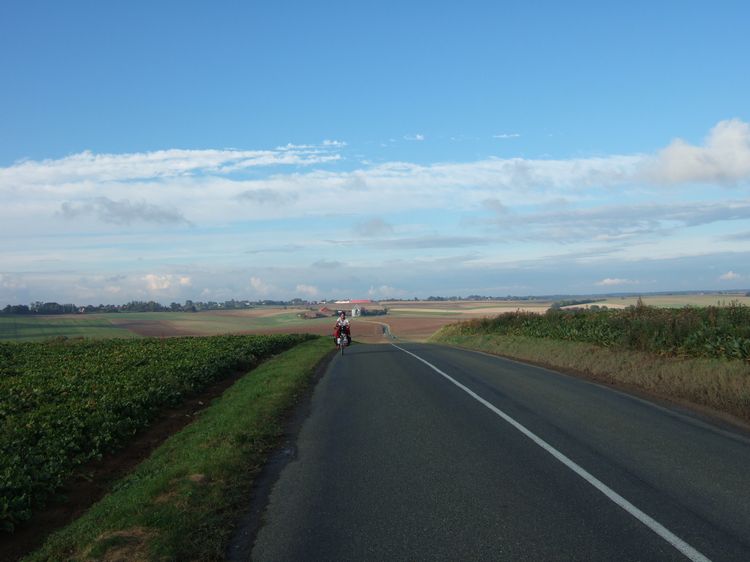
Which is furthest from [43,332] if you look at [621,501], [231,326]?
[621,501]

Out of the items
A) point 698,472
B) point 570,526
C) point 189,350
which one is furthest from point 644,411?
point 189,350

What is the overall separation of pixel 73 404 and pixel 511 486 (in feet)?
36.2

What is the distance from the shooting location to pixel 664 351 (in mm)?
18375

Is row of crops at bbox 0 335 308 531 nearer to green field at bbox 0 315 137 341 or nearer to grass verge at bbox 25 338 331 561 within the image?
grass verge at bbox 25 338 331 561

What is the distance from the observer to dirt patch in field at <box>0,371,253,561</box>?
733 centimetres

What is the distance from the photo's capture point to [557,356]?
24797 mm

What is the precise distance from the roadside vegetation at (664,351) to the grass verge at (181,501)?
9.09 metres

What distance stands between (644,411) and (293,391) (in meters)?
8.39

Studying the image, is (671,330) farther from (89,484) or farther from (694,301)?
(694,301)

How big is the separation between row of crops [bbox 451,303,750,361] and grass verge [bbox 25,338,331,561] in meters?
11.4

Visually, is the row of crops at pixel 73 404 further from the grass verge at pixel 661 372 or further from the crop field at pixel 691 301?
the crop field at pixel 691 301

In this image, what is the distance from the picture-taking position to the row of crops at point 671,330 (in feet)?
53.5

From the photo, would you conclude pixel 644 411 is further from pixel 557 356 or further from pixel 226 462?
pixel 557 356

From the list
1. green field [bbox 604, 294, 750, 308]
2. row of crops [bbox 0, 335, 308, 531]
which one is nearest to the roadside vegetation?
green field [bbox 604, 294, 750, 308]
